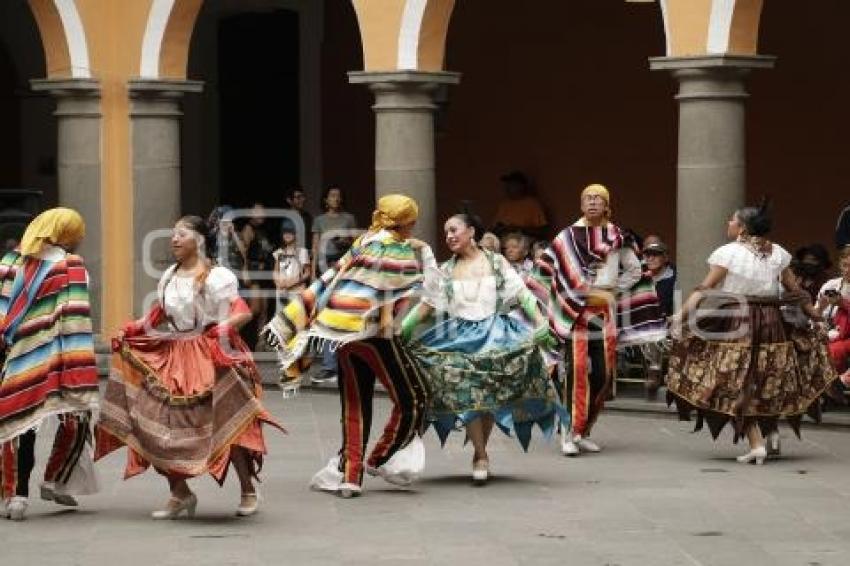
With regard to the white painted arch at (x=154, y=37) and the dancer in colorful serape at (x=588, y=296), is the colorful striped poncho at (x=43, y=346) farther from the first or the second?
the white painted arch at (x=154, y=37)

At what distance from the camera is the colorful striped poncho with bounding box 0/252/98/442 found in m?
11.7

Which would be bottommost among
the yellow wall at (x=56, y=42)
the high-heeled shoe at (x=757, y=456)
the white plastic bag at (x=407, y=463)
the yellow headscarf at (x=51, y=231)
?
the high-heeled shoe at (x=757, y=456)

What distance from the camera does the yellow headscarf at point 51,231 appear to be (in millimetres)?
11711

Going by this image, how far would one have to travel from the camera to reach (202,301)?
11695mm

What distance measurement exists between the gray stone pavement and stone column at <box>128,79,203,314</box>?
480 centimetres

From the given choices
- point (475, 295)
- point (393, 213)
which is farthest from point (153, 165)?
point (393, 213)

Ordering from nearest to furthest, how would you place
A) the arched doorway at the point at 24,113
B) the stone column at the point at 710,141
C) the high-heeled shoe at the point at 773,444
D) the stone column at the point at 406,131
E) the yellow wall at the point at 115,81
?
the high-heeled shoe at the point at 773,444, the stone column at the point at 710,141, the stone column at the point at 406,131, the yellow wall at the point at 115,81, the arched doorway at the point at 24,113

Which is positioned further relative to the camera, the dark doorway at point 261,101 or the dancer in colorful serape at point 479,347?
the dark doorway at point 261,101

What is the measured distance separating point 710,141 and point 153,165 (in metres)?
4.94

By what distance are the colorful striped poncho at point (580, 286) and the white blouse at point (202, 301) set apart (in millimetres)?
3026

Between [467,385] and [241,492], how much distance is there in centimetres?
149

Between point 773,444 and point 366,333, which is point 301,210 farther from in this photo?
point 366,333

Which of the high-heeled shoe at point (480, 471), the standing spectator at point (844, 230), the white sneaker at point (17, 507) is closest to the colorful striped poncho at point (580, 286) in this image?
the high-heeled shoe at point (480, 471)

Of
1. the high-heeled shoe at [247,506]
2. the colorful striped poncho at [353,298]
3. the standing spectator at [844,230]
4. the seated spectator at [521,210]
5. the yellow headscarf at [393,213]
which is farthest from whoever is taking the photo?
the seated spectator at [521,210]
